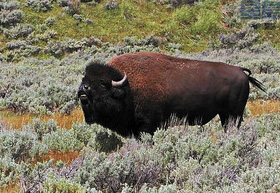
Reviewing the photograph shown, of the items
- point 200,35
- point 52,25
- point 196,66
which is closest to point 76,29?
point 52,25

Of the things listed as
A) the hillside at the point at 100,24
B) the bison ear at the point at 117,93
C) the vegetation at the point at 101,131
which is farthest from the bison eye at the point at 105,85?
the hillside at the point at 100,24

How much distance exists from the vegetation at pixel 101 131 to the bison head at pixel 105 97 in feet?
1.00

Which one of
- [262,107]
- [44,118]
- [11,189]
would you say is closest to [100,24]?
[262,107]

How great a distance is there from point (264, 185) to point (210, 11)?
30.9 metres

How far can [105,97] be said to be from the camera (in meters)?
5.27

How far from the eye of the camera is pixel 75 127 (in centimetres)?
559

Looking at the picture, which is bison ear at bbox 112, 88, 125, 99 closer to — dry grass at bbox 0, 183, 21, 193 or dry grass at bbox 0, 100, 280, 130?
dry grass at bbox 0, 100, 280, 130

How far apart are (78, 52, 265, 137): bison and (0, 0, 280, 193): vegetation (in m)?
0.38

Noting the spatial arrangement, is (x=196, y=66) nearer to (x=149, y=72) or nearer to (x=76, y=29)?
(x=149, y=72)

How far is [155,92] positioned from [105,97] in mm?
912

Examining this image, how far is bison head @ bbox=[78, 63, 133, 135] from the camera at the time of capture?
5160 millimetres

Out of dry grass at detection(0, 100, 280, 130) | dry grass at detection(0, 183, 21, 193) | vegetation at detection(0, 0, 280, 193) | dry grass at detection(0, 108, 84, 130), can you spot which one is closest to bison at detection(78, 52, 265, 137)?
vegetation at detection(0, 0, 280, 193)

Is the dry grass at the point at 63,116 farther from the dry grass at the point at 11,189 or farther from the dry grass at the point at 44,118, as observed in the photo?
the dry grass at the point at 11,189

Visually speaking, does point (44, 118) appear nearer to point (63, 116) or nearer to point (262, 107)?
point (63, 116)
